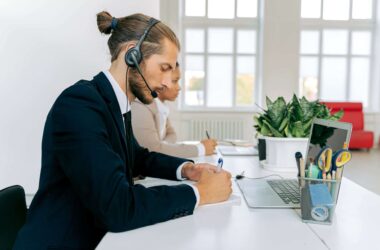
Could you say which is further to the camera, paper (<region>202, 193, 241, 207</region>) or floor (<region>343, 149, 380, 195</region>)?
floor (<region>343, 149, 380, 195</region>)

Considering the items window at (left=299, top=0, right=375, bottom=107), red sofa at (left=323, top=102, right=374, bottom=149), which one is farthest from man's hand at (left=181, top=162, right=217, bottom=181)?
window at (left=299, top=0, right=375, bottom=107)

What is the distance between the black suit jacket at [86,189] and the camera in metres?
0.82

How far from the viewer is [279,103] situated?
5.30 ft

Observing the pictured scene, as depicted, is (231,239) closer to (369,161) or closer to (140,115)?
(140,115)

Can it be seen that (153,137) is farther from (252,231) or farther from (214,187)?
(252,231)

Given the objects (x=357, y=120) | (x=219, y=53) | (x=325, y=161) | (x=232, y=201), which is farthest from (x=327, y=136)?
(x=357, y=120)

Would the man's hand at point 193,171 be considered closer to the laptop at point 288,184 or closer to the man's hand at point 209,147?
the laptop at point 288,184

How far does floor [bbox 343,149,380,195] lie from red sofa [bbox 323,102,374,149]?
0.63 ft

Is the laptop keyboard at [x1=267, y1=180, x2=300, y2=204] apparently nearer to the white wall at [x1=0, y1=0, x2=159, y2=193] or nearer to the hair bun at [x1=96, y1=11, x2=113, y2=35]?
the hair bun at [x1=96, y1=11, x2=113, y2=35]

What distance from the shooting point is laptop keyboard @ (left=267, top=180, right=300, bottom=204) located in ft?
3.54

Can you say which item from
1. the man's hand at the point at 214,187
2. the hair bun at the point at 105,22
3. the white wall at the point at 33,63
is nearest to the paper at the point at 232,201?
the man's hand at the point at 214,187

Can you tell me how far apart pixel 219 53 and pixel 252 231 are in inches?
250

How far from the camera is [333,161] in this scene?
35.0 inches

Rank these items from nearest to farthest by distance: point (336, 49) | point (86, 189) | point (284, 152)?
1. point (86, 189)
2. point (284, 152)
3. point (336, 49)
